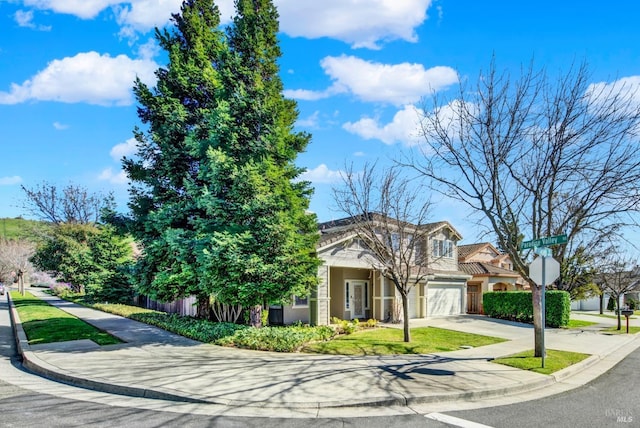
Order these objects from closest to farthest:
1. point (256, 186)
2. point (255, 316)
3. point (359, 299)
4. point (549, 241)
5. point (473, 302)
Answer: point (549, 241), point (256, 186), point (255, 316), point (359, 299), point (473, 302)

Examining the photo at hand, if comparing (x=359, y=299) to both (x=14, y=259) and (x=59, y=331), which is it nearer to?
(x=59, y=331)

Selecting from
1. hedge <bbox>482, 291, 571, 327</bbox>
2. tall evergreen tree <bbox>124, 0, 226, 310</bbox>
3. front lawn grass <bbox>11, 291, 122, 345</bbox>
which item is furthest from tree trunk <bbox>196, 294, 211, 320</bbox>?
hedge <bbox>482, 291, 571, 327</bbox>

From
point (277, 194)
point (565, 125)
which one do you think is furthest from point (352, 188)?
point (565, 125)

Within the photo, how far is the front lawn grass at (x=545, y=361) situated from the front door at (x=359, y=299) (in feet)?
33.5

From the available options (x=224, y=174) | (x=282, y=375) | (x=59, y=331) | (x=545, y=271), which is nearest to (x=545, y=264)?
(x=545, y=271)

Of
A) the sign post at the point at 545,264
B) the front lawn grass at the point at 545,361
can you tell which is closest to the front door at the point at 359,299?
the front lawn grass at the point at 545,361

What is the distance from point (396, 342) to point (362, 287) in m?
8.56

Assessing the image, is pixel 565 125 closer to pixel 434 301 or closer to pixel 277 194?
pixel 277 194

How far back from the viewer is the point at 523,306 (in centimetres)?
2428

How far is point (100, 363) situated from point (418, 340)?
10133mm

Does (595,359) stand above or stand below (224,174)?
below

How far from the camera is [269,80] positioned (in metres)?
15.3

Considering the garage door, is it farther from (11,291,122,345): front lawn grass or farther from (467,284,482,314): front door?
(11,291,122,345): front lawn grass

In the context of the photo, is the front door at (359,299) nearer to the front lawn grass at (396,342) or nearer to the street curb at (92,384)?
the front lawn grass at (396,342)
